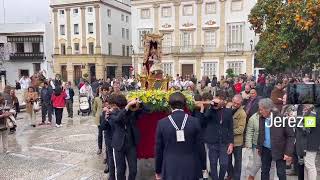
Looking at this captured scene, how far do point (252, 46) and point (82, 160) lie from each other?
2959 centimetres

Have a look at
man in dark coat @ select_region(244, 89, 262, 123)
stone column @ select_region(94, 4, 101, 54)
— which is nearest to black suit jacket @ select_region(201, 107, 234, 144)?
man in dark coat @ select_region(244, 89, 262, 123)

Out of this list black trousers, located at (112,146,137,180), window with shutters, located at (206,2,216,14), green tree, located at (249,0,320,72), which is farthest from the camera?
window with shutters, located at (206,2,216,14)

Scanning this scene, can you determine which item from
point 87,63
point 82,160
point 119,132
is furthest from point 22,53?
point 119,132

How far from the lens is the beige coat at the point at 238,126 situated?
6.42 meters

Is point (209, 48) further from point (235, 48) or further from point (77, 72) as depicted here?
point (77, 72)

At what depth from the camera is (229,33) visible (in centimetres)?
3666

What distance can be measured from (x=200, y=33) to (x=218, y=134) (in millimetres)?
32650

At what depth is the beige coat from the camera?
6422 millimetres

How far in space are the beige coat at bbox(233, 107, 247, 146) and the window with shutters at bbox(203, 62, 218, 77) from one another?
104 feet

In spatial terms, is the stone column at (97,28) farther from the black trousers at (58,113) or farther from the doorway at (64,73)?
the black trousers at (58,113)

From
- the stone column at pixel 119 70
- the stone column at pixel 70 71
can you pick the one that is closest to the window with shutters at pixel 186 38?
the stone column at pixel 119 70

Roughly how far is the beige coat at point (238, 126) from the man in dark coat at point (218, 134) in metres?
0.24

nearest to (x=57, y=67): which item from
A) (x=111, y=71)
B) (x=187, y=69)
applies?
(x=111, y=71)

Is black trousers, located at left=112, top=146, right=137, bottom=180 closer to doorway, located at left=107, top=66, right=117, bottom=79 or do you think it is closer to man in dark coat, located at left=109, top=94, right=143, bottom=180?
man in dark coat, located at left=109, top=94, right=143, bottom=180
